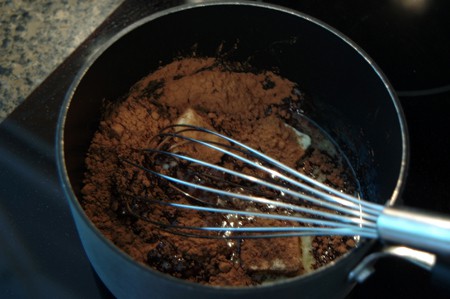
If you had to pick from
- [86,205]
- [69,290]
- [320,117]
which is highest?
[320,117]

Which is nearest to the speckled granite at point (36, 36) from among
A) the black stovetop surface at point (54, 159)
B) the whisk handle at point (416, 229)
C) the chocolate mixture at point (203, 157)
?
the black stovetop surface at point (54, 159)

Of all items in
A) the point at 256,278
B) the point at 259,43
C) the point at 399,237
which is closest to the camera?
the point at 399,237

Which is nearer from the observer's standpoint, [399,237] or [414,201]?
[399,237]

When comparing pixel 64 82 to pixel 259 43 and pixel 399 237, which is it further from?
pixel 399 237

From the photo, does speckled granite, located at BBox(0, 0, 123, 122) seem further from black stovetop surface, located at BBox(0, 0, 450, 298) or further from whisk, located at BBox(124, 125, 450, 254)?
whisk, located at BBox(124, 125, 450, 254)

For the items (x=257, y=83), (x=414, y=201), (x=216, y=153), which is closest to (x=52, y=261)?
(x=216, y=153)

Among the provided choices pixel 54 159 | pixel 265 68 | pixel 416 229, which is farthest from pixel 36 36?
pixel 416 229
